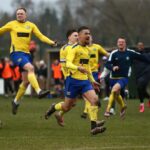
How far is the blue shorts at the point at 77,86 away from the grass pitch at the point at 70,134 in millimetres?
875

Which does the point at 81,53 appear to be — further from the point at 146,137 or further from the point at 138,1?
the point at 138,1

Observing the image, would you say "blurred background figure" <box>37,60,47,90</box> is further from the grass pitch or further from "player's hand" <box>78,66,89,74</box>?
"player's hand" <box>78,66,89,74</box>

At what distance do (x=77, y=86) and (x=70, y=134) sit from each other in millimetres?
1015

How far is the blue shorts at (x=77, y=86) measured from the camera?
1414cm

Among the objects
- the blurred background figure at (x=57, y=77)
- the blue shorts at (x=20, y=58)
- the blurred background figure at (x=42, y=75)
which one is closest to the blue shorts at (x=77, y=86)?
the blue shorts at (x=20, y=58)

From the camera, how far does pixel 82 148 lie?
11.9m

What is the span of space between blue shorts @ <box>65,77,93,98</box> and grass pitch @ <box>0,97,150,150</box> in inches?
34.5

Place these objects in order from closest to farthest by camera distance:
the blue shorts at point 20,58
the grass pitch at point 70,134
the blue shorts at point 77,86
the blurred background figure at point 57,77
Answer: the grass pitch at point 70,134 → the blue shorts at point 77,86 → the blue shorts at point 20,58 → the blurred background figure at point 57,77

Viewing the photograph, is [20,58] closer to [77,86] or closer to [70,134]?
[77,86]

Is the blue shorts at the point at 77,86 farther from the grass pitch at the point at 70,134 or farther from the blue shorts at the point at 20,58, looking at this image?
the blue shorts at the point at 20,58

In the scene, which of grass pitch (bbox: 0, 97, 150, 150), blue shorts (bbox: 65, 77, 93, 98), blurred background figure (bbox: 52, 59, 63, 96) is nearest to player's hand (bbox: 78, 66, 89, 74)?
blue shorts (bbox: 65, 77, 93, 98)

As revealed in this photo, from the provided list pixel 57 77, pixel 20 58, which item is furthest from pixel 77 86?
pixel 57 77

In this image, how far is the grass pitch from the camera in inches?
483

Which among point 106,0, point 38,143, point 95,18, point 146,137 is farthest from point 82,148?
point 95,18
